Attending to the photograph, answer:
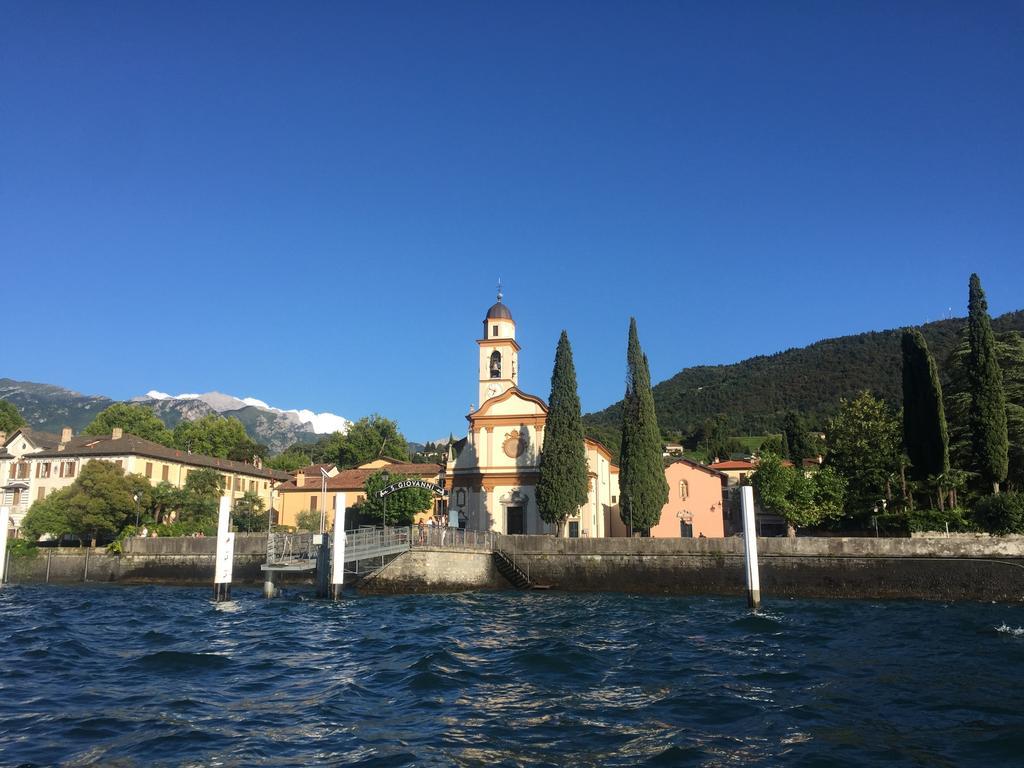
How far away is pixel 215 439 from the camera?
77125 millimetres

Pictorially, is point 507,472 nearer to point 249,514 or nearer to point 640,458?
point 640,458

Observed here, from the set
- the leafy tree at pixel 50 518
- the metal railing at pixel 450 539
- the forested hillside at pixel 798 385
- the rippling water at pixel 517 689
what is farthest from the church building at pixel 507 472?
the forested hillside at pixel 798 385

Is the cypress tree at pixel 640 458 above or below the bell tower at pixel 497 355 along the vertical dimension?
below

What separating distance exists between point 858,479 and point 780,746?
3270cm

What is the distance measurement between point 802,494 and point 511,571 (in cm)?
1633

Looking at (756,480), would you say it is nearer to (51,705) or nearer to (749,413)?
(51,705)

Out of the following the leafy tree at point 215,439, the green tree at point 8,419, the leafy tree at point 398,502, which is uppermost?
the green tree at point 8,419

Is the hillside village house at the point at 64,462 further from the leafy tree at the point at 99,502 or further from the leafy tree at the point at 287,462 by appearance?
the leafy tree at the point at 287,462

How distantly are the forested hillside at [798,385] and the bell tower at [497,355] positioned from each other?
7390 cm

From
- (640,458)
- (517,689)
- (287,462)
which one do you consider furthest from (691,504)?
(287,462)

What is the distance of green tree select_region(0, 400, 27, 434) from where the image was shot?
3096 inches

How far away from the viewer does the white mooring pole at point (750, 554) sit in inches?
1051

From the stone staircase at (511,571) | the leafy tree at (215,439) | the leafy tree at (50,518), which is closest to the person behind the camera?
the stone staircase at (511,571)

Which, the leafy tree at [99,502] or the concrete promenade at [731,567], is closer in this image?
the concrete promenade at [731,567]
